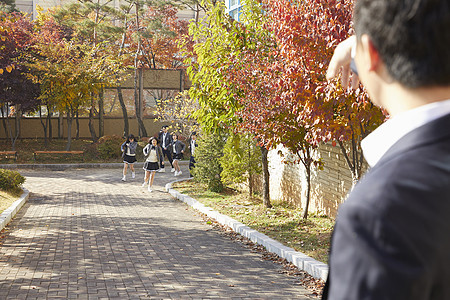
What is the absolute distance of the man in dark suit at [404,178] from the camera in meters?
0.91

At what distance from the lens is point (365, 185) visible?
3.21ft

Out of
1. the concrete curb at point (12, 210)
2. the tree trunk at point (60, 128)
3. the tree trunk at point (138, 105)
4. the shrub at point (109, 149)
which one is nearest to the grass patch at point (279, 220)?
the concrete curb at point (12, 210)

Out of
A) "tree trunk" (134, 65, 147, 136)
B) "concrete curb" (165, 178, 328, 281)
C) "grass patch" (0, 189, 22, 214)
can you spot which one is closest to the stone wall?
"concrete curb" (165, 178, 328, 281)

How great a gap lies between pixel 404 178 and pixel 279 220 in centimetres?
1109

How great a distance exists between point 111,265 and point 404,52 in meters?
7.58

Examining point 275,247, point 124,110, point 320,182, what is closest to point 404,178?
point 275,247

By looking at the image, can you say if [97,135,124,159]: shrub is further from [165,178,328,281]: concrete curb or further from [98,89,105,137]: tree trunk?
[165,178,328,281]: concrete curb

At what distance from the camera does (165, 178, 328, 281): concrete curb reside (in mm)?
7581

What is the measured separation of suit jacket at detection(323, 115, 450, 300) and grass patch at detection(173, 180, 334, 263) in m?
7.24

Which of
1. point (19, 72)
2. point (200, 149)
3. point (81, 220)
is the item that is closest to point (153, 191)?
point (200, 149)

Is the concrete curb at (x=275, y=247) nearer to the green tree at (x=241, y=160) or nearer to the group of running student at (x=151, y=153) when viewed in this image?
the green tree at (x=241, y=160)

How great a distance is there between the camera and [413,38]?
39.5 inches

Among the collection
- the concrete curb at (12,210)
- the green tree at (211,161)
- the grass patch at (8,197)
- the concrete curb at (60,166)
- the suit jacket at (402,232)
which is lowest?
the concrete curb at (12,210)

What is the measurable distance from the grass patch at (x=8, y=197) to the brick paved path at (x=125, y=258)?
1.43 ft
